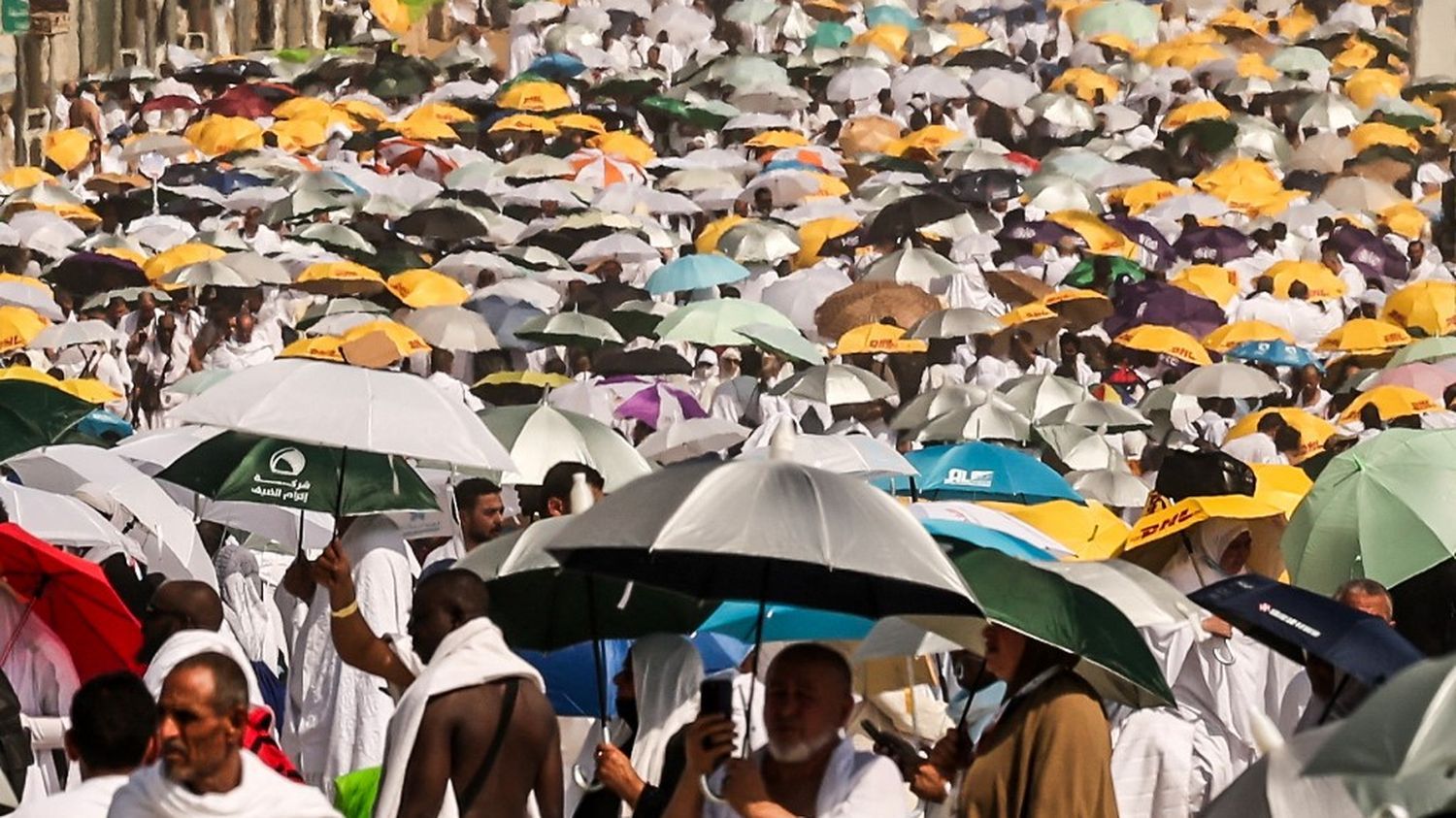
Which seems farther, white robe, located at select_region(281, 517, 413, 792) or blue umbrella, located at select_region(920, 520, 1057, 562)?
white robe, located at select_region(281, 517, 413, 792)

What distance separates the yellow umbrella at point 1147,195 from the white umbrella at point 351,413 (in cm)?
2089

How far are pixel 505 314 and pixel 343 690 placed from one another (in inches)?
499

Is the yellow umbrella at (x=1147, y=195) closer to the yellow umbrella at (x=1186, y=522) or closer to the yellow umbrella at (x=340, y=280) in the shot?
the yellow umbrella at (x=340, y=280)

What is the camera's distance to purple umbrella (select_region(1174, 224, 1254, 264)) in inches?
1080

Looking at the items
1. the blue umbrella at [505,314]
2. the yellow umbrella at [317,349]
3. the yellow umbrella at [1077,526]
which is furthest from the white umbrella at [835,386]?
the yellow umbrella at [1077,526]

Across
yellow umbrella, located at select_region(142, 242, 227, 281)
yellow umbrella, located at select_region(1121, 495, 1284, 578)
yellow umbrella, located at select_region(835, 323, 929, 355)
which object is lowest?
yellow umbrella, located at select_region(142, 242, 227, 281)

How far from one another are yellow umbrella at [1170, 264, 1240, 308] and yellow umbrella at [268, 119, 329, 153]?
9970mm

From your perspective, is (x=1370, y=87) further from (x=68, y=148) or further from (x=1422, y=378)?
(x=1422, y=378)

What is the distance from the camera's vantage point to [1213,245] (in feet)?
90.7

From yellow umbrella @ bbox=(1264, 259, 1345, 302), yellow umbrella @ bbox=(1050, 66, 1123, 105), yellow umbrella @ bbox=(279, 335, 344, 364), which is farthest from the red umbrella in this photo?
yellow umbrella @ bbox=(1050, 66, 1123, 105)

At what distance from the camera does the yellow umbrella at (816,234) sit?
26734 millimetres

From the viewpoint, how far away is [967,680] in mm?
9812

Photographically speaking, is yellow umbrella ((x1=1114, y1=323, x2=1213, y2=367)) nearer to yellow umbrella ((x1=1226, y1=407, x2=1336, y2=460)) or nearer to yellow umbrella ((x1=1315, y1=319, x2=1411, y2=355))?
yellow umbrella ((x1=1315, y1=319, x2=1411, y2=355))

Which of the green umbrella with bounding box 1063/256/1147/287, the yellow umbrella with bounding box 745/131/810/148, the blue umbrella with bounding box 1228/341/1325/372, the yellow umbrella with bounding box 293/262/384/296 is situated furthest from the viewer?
the yellow umbrella with bounding box 745/131/810/148
